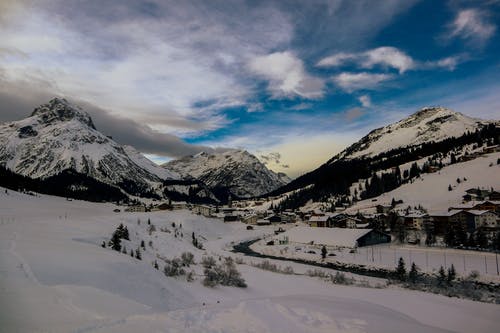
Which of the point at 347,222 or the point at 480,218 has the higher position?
the point at 480,218

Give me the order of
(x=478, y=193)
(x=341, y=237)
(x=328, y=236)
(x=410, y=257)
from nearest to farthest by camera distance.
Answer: (x=410, y=257)
(x=341, y=237)
(x=328, y=236)
(x=478, y=193)

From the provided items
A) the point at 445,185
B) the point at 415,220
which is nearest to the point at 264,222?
the point at 415,220

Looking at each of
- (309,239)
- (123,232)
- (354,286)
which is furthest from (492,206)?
(123,232)

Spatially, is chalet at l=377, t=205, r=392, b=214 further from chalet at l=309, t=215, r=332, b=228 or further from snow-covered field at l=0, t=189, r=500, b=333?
snow-covered field at l=0, t=189, r=500, b=333

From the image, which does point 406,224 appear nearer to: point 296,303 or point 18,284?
point 296,303

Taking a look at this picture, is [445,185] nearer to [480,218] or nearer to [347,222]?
[347,222]

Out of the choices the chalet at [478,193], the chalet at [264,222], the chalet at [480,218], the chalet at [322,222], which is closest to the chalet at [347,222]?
the chalet at [322,222]

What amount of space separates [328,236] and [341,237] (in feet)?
14.0

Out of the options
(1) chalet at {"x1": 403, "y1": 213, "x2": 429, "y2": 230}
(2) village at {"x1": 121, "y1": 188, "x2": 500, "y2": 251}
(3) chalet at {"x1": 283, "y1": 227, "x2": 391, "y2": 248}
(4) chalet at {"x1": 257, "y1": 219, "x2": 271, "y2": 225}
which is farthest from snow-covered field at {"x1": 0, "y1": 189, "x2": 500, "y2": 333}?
(4) chalet at {"x1": 257, "y1": 219, "x2": 271, "y2": 225}

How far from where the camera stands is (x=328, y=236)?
270 feet

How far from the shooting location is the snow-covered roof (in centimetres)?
7519

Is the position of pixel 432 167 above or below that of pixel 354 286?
above

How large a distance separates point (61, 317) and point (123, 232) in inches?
1511

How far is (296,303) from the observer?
1596 centimetres
